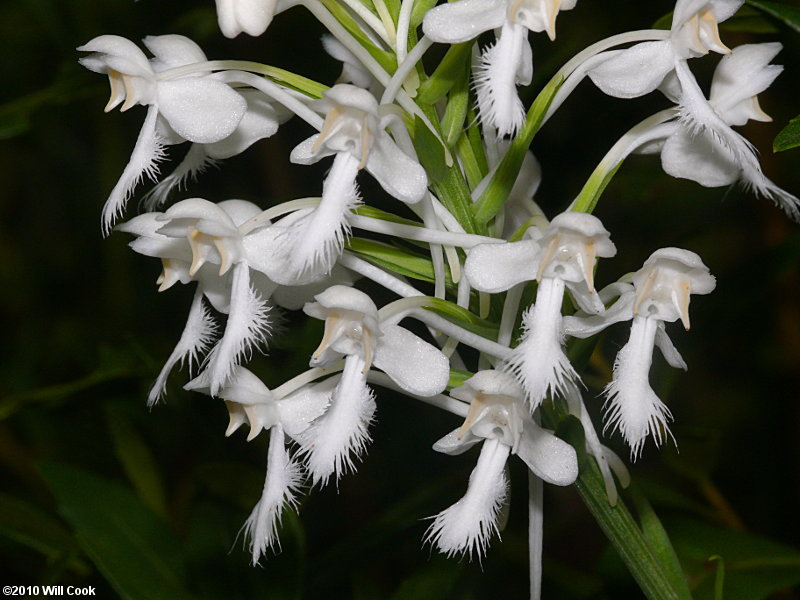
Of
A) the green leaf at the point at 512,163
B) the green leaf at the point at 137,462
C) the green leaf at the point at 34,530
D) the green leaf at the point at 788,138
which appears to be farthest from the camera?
the green leaf at the point at 137,462

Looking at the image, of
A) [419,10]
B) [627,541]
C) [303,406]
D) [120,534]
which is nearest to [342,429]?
[303,406]

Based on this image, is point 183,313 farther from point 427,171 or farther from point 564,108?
point 427,171

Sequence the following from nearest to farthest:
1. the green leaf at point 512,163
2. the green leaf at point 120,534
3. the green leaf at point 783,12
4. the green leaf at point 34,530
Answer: the green leaf at point 512,163
the green leaf at point 783,12
the green leaf at point 120,534
the green leaf at point 34,530

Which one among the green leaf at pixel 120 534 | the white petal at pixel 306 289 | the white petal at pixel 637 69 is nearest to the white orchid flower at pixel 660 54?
the white petal at pixel 637 69

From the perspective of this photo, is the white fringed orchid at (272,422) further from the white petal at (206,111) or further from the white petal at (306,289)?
the white petal at (206,111)

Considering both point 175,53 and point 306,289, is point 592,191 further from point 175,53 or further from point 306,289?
point 175,53

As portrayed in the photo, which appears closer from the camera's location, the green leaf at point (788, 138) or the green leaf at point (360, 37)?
the green leaf at point (788, 138)

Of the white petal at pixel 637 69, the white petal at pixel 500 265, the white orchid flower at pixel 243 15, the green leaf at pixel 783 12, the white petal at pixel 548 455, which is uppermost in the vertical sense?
the green leaf at pixel 783 12
